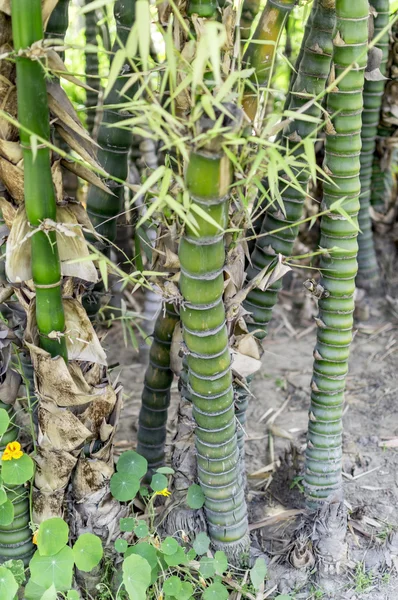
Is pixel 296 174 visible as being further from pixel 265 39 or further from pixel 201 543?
pixel 201 543

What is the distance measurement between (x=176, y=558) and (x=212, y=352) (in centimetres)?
44

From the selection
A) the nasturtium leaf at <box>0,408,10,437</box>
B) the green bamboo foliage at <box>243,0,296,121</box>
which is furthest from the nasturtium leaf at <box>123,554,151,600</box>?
the green bamboo foliage at <box>243,0,296,121</box>

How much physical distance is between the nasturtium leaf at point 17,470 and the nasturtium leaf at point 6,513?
60 millimetres

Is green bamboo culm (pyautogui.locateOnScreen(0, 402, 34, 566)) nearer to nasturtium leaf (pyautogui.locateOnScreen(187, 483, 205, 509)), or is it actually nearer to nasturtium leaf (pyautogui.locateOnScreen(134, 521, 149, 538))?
nasturtium leaf (pyautogui.locateOnScreen(134, 521, 149, 538))

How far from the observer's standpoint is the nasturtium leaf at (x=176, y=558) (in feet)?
4.11

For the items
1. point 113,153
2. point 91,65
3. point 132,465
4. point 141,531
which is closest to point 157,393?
point 132,465

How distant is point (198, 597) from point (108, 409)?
0.44 metres

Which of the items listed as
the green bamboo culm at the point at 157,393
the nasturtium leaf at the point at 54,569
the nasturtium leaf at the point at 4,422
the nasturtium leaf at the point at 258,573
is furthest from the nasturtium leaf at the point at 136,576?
the green bamboo culm at the point at 157,393

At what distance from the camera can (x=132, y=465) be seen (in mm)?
1321

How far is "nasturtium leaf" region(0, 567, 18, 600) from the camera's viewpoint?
1178 mm

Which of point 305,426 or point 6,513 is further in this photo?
point 305,426

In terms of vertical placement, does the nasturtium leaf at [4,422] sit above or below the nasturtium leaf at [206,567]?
above

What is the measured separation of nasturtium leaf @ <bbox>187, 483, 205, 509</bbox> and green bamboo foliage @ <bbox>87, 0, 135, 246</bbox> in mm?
583

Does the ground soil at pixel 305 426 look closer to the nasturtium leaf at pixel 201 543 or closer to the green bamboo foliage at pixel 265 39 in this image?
the nasturtium leaf at pixel 201 543
